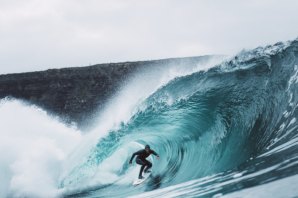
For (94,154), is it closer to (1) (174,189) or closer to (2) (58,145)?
(2) (58,145)

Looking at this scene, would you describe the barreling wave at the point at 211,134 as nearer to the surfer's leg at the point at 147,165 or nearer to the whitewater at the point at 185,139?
the whitewater at the point at 185,139

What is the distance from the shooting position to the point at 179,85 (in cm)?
1040

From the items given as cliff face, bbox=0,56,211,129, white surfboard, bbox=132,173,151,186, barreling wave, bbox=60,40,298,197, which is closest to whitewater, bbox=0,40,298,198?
barreling wave, bbox=60,40,298,197

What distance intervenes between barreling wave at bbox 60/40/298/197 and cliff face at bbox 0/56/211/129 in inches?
862

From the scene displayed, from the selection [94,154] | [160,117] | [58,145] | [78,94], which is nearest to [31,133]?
[58,145]

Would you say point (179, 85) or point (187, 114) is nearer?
point (187, 114)

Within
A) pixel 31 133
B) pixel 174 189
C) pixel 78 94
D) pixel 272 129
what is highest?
pixel 78 94

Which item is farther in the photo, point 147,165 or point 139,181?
point 147,165

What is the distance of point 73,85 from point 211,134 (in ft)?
84.8

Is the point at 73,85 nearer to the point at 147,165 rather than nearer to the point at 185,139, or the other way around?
the point at 185,139

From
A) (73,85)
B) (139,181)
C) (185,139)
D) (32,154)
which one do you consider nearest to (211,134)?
(185,139)

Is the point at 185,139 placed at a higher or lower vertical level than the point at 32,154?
lower

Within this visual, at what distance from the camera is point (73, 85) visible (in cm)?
A: 3362

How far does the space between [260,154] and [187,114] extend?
12.3 ft
